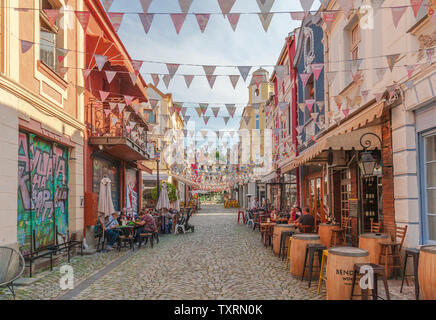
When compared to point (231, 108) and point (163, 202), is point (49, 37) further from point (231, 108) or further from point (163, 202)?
point (163, 202)

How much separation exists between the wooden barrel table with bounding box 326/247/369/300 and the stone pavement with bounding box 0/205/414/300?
32.6 inches

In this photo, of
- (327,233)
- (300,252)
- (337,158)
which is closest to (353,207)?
(327,233)

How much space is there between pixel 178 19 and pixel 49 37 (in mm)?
5876

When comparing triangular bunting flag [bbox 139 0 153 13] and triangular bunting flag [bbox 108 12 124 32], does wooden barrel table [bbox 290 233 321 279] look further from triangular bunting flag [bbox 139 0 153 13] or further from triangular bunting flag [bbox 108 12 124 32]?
triangular bunting flag [bbox 108 12 124 32]

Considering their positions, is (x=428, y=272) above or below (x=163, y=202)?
below

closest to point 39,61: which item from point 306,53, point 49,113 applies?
point 49,113

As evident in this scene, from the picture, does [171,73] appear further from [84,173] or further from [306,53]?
[306,53]

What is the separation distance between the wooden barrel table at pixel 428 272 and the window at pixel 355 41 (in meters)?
6.85

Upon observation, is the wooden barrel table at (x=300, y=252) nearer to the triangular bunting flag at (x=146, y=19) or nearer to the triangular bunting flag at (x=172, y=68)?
the triangular bunting flag at (x=172, y=68)

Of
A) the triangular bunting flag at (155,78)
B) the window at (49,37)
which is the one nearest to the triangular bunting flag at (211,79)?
the triangular bunting flag at (155,78)

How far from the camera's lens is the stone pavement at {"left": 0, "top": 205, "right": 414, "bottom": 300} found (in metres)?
5.85

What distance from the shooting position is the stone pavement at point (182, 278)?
19.2 ft

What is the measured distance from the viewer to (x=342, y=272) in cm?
482
